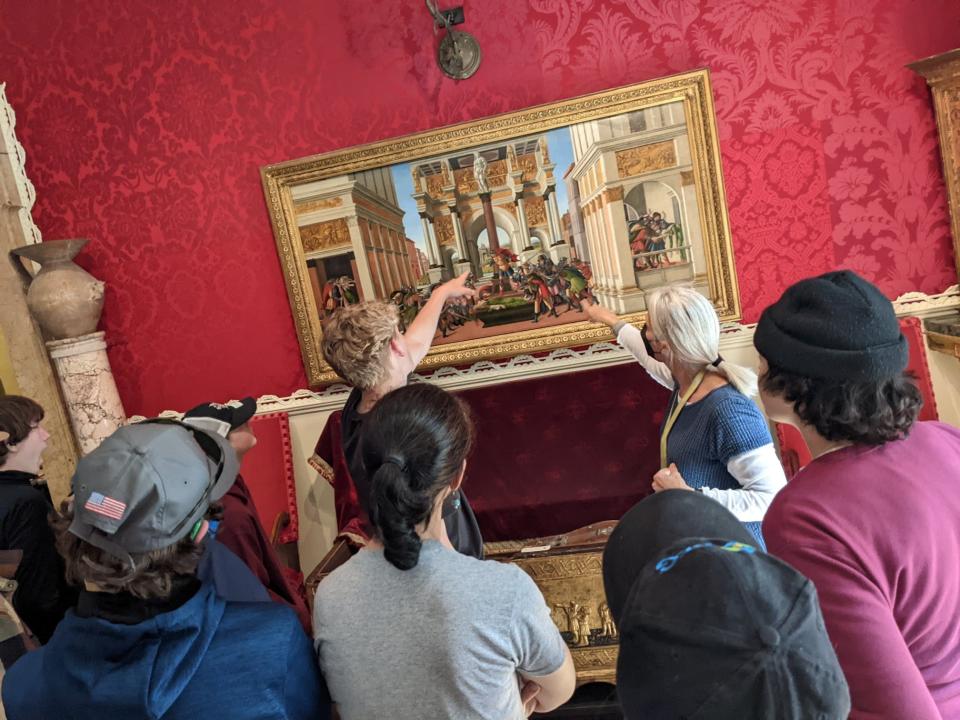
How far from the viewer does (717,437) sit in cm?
203

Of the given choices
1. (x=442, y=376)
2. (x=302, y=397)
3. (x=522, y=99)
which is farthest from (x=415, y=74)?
(x=302, y=397)

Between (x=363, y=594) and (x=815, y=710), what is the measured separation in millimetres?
861

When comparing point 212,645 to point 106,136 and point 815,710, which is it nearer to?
point 815,710

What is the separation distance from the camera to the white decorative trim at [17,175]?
4203mm

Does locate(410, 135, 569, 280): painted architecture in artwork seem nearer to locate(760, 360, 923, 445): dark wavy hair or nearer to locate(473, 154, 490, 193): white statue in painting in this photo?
locate(473, 154, 490, 193): white statue in painting

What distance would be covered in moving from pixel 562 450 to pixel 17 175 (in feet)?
11.8

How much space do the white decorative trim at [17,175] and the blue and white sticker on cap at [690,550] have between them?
468cm

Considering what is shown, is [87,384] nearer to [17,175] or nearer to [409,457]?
[17,175]

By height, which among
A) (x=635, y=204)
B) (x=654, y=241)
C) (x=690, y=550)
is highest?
(x=635, y=204)

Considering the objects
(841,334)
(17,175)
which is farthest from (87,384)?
(841,334)

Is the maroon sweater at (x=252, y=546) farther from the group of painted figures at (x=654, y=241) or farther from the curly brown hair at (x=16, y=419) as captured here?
the group of painted figures at (x=654, y=241)

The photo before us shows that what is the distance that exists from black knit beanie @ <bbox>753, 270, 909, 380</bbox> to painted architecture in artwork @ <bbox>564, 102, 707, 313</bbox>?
99.8 inches

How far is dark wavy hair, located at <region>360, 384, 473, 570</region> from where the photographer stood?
1306 millimetres

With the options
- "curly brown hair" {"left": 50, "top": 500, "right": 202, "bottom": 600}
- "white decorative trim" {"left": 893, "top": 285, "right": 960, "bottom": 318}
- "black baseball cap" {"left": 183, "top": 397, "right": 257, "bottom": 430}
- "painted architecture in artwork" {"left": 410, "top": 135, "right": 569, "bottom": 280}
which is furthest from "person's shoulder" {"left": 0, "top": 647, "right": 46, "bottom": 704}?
"white decorative trim" {"left": 893, "top": 285, "right": 960, "bottom": 318}
